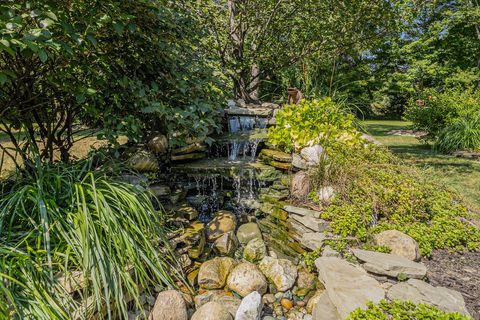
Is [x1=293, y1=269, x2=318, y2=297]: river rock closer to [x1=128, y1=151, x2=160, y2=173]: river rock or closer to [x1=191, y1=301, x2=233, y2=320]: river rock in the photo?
[x1=191, y1=301, x2=233, y2=320]: river rock

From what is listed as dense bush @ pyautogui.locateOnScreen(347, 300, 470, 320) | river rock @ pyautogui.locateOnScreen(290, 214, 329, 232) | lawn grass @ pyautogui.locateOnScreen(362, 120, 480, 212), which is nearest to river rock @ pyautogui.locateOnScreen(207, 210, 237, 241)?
river rock @ pyautogui.locateOnScreen(290, 214, 329, 232)

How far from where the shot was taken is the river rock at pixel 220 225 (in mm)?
3250

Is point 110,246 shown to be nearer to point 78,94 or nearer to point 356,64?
point 78,94

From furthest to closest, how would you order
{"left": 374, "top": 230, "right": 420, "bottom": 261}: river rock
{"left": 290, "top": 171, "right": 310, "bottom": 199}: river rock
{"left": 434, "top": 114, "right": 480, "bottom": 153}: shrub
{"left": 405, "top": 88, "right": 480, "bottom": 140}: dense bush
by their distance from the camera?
{"left": 405, "top": 88, "right": 480, "bottom": 140}: dense bush < {"left": 434, "top": 114, "right": 480, "bottom": 153}: shrub < {"left": 290, "top": 171, "right": 310, "bottom": 199}: river rock < {"left": 374, "top": 230, "right": 420, "bottom": 261}: river rock

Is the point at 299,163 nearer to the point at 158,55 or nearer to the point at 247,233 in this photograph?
the point at 247,233

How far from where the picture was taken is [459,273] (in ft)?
7.89

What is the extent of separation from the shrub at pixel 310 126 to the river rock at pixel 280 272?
6.02 feet

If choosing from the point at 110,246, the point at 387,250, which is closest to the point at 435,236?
the point at 387,250

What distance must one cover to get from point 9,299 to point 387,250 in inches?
110

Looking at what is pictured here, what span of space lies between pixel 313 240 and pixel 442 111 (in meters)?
6.86

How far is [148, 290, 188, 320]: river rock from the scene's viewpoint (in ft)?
7.00

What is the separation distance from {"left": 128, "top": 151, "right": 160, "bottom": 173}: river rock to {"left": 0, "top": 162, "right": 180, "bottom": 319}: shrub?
35.5 inches

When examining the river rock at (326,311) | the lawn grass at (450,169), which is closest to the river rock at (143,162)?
the river rock at (326,311)

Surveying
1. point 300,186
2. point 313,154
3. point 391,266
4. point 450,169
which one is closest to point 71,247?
point 391,266
